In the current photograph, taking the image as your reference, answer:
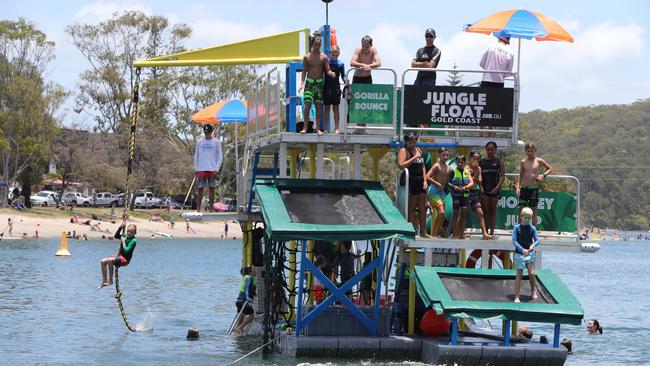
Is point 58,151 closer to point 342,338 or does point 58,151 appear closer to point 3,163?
point 3,163

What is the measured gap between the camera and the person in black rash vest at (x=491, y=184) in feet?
68.0

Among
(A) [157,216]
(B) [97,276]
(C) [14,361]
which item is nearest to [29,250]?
(B) [97,276]

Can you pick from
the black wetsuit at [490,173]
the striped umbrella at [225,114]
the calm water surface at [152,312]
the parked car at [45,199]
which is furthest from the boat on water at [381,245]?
the parked car at [45,199]

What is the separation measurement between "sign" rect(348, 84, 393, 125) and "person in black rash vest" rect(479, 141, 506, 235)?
196cm

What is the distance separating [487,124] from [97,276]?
106 feet

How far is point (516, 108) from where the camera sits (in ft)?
70.4

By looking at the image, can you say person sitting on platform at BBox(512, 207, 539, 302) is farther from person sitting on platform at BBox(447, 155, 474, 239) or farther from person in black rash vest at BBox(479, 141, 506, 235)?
person in black rash vest at BBox(479, 141, 506, 235)

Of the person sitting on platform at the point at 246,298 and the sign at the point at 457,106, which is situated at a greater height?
the sign at the point at 457,106

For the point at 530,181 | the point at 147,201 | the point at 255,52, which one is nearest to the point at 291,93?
the point at 255,52

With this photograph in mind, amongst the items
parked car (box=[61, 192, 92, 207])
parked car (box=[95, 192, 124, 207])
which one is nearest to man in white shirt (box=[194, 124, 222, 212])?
parked car (box=[61, 192, 92, 207])

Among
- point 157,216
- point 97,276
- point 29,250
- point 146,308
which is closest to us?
point 146,308

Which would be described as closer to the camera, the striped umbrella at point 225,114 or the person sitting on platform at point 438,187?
the person sitting on platform at point 438,187

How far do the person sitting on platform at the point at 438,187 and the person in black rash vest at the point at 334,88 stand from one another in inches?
76.0

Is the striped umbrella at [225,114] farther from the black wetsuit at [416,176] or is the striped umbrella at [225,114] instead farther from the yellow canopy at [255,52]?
the black wetsuit at [416,176]
